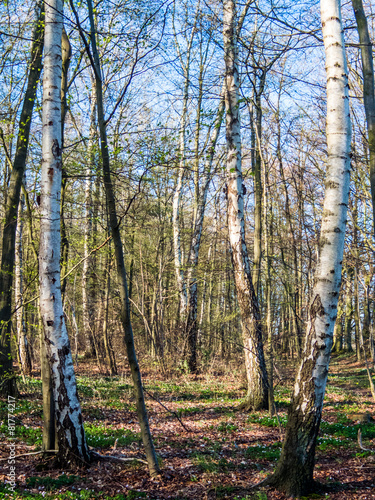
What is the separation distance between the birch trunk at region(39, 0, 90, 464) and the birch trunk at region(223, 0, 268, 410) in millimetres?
4084

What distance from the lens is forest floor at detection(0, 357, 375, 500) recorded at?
436 centimetres

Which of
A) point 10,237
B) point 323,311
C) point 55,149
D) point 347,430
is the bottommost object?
point 347,430

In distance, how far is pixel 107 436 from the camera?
21.5 feet

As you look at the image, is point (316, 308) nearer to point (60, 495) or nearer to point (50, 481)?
point (60, 495)

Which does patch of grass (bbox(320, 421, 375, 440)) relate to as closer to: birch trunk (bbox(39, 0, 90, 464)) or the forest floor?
the forest floor

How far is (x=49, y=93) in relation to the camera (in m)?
5.17

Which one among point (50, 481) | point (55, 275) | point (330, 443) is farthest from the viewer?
point (330, 443)

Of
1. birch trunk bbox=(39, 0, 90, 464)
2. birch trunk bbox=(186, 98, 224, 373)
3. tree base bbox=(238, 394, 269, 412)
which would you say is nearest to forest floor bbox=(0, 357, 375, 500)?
tree base bbox=(238, 394, 269, 412)

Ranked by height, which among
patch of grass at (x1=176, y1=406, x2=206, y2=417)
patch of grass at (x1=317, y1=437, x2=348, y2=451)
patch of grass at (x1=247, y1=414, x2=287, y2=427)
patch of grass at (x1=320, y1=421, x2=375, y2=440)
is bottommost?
patch of grass at (x1=320, y1=421, x2=375, y2=440)

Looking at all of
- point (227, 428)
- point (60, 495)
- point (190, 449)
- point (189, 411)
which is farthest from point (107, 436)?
point (189, 411)

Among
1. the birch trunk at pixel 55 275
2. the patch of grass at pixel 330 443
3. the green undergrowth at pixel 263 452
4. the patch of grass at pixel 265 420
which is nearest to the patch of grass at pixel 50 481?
the birch trunk at pixel 55 275

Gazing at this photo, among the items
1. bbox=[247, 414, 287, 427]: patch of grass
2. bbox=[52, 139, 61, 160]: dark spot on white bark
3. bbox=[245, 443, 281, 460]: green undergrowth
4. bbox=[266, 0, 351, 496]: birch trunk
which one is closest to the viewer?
bbox=[266, 0, 351, 496]: birch trunk

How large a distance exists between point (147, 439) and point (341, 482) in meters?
2.35

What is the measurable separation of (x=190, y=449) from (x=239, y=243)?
4293 mm
